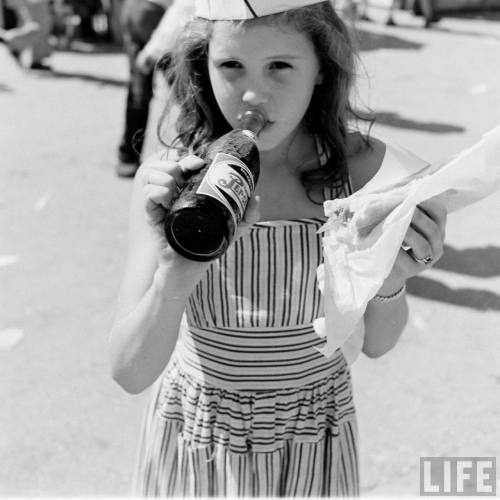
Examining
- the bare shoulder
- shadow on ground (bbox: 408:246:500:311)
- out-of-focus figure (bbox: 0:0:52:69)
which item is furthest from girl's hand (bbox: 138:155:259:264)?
out-of-focus figure (bbox: 0:0:52:69)

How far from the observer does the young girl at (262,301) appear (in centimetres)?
148

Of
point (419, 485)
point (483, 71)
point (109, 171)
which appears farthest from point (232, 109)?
point (483, 71)

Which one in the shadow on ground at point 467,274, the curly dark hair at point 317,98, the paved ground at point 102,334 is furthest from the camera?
the shadow on ground at point 467,274

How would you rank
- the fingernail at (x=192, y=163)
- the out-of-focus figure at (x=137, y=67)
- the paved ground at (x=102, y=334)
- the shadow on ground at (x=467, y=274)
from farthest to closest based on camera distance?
the out-of-focus figure at (x=137, y=67), the shadow on ground at (x=467, y=274), the paved ground at (x=102, y=334), the fingernail at (x=192, y=163)

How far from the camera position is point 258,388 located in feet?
5.33

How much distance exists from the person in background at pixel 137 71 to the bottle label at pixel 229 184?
3.75 metres

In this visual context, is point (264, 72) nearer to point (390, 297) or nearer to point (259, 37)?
point (259, 37)

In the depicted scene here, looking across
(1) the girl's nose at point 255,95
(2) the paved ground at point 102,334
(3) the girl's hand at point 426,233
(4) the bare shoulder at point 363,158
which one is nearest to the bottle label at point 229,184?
(1) the girl's nose at point 255,95

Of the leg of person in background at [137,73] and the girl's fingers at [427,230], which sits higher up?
the girl's fingers at [427,230]

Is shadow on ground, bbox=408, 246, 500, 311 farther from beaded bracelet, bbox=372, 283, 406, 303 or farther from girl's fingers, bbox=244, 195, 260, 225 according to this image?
girl's fingers, bbox=244, 195, 260, 225

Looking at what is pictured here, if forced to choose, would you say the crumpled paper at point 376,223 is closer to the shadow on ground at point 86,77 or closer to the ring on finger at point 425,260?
the ring on finger at point 425,260

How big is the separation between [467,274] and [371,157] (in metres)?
2.51

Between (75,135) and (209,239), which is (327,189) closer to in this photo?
(209,239)

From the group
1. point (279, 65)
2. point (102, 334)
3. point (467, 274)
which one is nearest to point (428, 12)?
point (467, 274)
